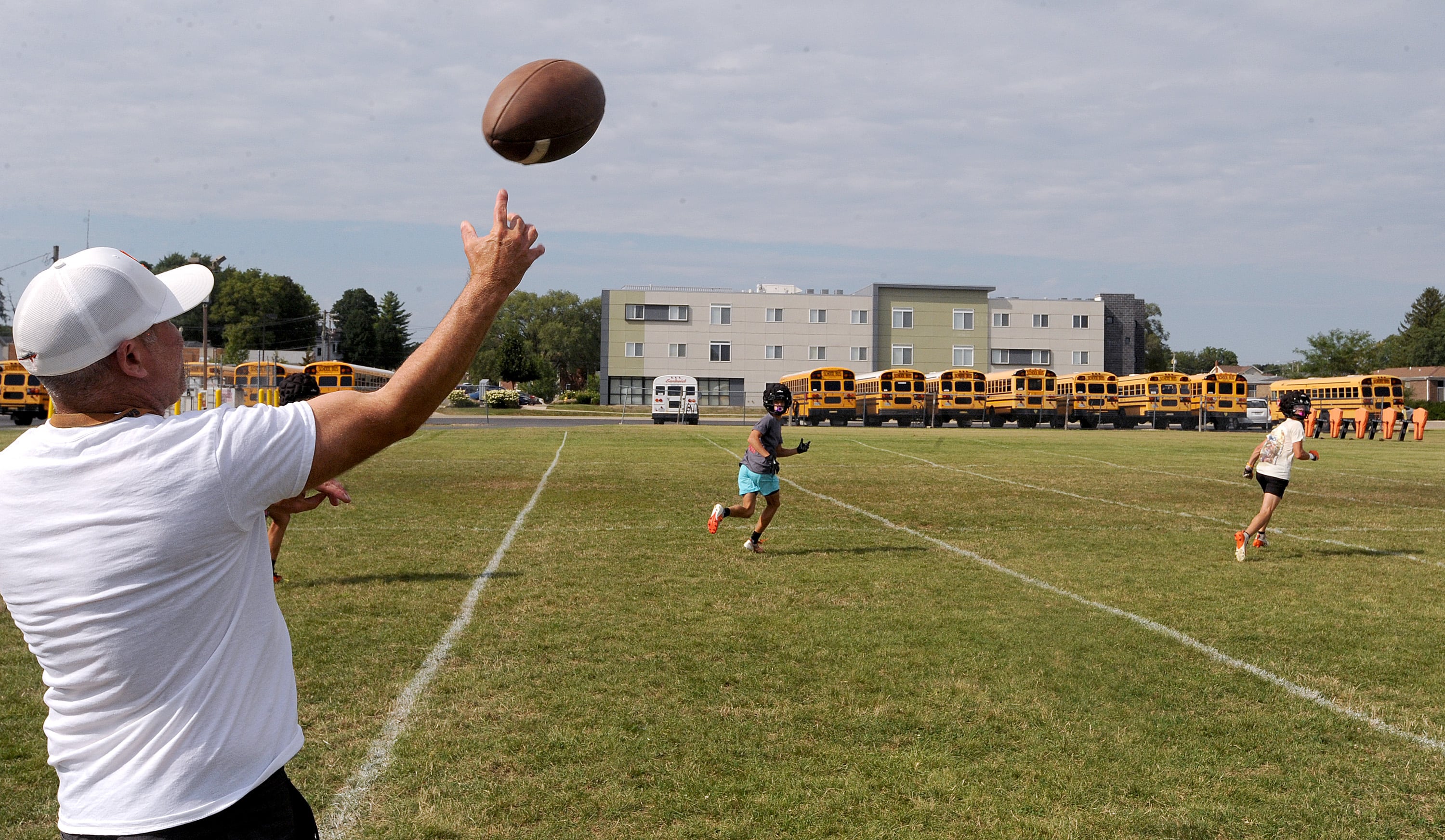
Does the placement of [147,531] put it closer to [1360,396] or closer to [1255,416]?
[1360,396]

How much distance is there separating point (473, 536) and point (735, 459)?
13.4m

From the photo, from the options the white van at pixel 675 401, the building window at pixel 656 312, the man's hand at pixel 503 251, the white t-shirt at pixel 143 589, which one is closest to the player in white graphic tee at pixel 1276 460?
the man's hand at pixel 503 251

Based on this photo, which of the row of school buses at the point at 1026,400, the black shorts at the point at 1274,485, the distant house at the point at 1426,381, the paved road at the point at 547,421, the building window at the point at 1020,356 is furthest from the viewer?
the distant house at the point at 1426,381

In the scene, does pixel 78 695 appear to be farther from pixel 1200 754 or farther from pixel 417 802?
pixel 1200 754

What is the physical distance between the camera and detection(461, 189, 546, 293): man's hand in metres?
2.16

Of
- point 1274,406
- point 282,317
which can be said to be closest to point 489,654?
point 1274,406

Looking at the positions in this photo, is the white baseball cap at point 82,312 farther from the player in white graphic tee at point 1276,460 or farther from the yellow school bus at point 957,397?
the yellow school bus at point 957,397

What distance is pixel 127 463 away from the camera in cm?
192

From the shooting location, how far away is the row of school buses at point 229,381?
44.3 metres

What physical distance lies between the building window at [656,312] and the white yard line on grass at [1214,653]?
6621 cm

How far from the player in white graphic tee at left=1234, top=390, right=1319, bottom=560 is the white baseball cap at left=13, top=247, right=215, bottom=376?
36.3ft

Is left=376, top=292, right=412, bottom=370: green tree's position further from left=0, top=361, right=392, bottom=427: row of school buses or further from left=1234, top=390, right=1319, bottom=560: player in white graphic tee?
left=1234, top=390, right=1319, bottom=560: player in white graphic tee

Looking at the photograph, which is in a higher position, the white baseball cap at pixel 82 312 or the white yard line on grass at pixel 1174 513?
the white baseball cap at pixel 82 312

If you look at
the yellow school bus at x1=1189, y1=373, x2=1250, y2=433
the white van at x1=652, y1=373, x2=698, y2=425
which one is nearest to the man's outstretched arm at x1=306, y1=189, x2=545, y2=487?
the white van at x1=652, y1=373, x2=698, y2=425
